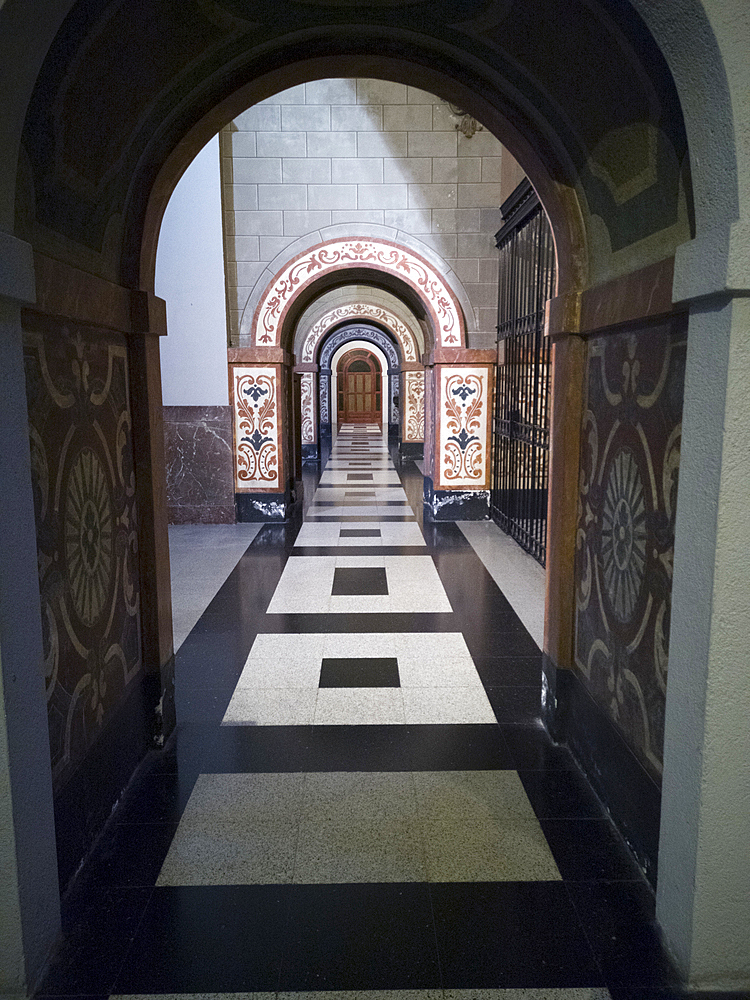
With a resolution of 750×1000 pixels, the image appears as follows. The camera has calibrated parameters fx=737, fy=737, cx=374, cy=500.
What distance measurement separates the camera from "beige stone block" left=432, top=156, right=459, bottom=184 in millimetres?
6984

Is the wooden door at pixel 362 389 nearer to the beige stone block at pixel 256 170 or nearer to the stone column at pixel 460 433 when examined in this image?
the stone column at pixel 460 433

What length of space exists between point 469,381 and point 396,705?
4.71 metres

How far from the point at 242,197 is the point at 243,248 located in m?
0.47

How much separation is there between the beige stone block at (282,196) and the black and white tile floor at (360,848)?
4.78 meters

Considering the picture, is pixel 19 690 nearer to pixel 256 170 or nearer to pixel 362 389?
pixel 256 170

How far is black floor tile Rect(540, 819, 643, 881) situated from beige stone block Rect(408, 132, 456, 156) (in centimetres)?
635

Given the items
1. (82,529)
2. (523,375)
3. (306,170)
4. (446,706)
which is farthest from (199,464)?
(82,529)

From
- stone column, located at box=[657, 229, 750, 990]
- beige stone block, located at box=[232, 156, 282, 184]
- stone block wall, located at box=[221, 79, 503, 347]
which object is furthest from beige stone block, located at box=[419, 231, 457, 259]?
stone column, located at box=[657, 229, 750, 990]

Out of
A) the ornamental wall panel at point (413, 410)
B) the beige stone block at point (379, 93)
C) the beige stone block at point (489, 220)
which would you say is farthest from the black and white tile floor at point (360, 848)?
the ornamental wall panel at point (413, 410)

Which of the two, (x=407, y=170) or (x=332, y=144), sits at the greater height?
(x=332, y=144)

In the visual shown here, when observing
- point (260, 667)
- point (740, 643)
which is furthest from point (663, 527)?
point (260, 667)

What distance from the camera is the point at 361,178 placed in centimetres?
705

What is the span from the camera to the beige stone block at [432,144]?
22.7 feet

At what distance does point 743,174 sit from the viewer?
138cm
